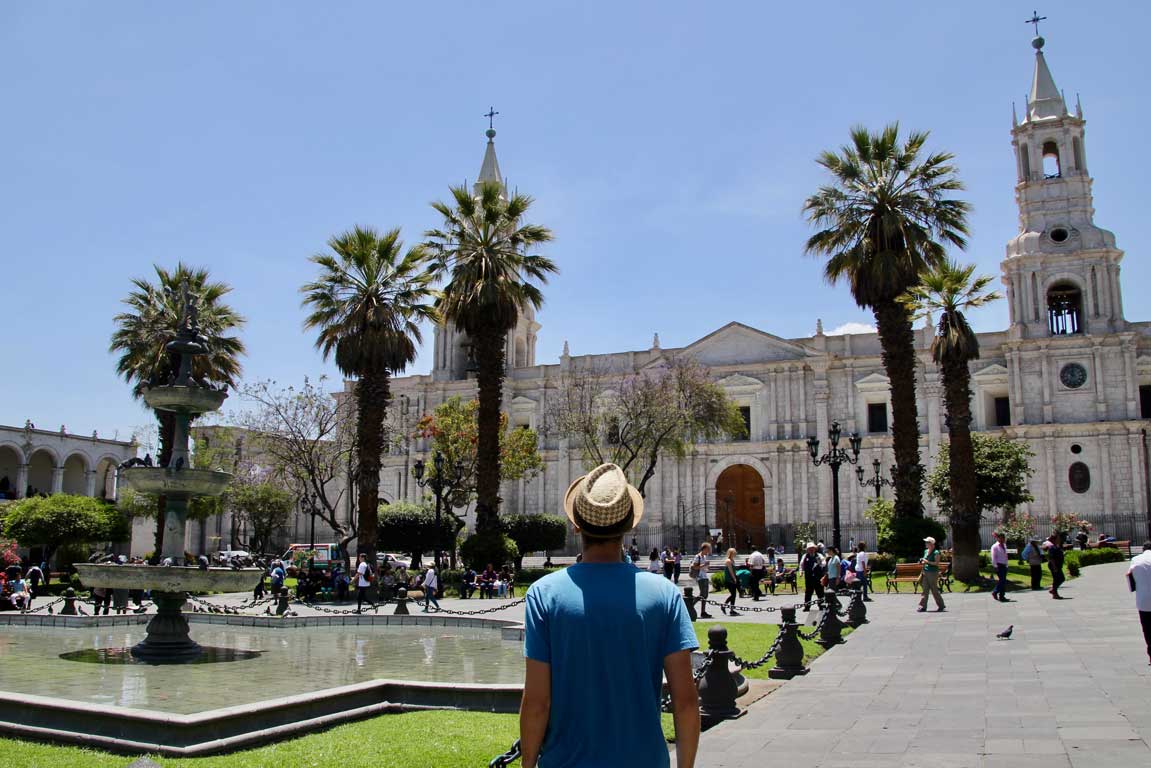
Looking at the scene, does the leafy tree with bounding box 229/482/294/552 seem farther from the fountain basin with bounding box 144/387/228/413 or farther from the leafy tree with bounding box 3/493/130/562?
the fountain basin with bounding box 144/387/228/413

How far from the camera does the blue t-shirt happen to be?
2.92 meters

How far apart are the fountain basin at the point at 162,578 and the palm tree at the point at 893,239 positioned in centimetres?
1898

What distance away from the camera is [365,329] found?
26.0m

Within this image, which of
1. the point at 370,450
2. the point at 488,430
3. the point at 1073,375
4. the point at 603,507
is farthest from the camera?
the point at 1073,375

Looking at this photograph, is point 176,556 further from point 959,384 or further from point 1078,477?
point 1078,477

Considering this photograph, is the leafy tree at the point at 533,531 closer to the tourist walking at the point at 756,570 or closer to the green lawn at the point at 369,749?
the tourist walking at the point at 756,570

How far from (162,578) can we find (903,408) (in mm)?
20174

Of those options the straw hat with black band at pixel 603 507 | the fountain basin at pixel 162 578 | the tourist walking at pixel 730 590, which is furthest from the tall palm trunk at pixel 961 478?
the straw hat with black band at pixel 603 507

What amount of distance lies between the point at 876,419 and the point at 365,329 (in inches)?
1103

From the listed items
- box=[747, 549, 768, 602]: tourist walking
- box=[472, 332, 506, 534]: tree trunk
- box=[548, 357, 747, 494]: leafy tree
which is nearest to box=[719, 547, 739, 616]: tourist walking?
box=[747, 549, 768, 602]: tourist walking

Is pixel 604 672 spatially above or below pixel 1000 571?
above

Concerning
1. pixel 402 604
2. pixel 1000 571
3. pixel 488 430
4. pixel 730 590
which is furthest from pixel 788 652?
pixel 488 430

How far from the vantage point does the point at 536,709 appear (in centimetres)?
297

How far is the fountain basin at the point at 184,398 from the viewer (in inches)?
499
